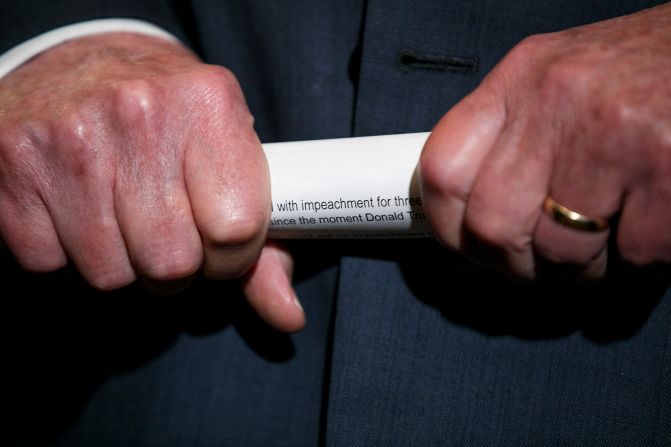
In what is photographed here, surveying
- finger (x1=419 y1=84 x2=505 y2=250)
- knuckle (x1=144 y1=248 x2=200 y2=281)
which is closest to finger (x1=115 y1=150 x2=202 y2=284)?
knuckle (x1=144 y1=248 x2=200 y2=281)

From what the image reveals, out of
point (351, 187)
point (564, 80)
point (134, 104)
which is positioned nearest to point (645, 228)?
point (564, 80)

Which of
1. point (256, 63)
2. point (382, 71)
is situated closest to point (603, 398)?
point (382, 71)

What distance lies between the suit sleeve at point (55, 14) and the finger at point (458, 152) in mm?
429

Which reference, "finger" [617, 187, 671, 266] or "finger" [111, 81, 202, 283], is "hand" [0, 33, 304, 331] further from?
"finger" [617, 187, 671, 266]

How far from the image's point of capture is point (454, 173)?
1.30ft

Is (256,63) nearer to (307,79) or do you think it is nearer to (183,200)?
(307,79)

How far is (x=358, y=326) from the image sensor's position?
533 millimetres

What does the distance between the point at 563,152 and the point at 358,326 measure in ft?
0.89

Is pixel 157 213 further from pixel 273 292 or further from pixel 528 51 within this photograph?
pixel 528 51

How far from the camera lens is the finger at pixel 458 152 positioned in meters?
0.40

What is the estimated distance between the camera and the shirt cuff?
58cm

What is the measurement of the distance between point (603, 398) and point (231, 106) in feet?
1.49

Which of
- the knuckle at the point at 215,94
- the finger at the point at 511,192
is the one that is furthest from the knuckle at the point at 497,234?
the knuckle at the point at 215,94

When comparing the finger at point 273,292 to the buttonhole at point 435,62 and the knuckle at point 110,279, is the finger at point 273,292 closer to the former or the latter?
the knuckle at point 110,279
